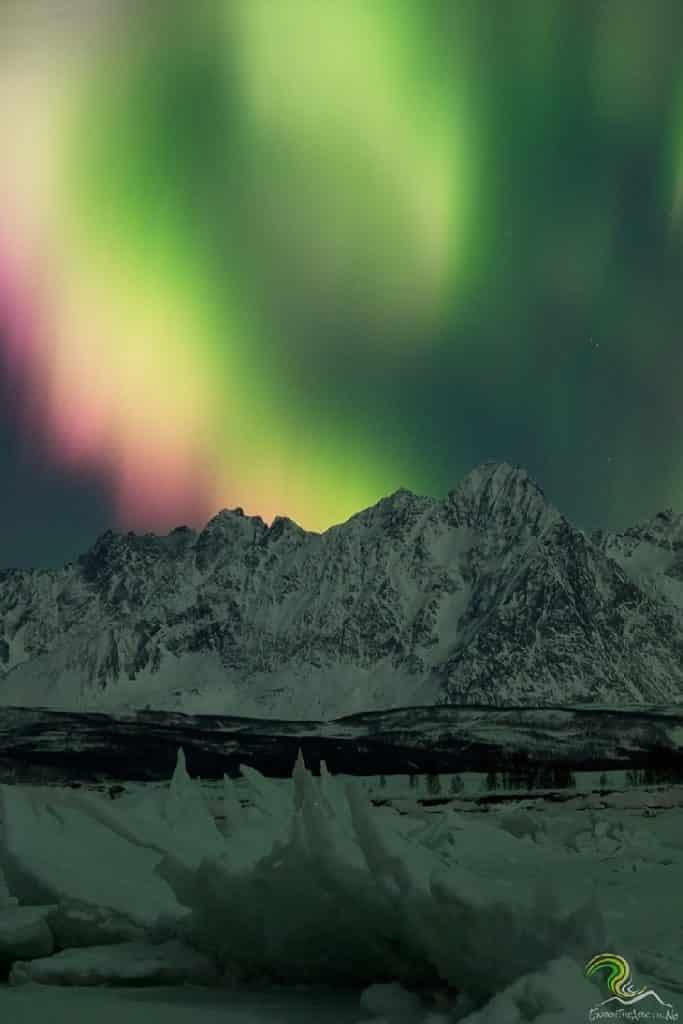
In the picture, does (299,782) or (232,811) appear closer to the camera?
(299,782)

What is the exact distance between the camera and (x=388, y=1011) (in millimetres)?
10930

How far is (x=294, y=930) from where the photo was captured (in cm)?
1280

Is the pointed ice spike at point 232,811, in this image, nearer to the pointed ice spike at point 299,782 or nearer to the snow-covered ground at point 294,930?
the snow-covered ground at point 294,930

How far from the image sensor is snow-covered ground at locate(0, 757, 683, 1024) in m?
10.4

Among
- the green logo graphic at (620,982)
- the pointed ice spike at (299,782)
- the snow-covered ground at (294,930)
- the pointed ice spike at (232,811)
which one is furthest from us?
the pointed ice spike at (232,811)

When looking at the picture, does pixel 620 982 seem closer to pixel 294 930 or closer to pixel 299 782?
pixel 294 930

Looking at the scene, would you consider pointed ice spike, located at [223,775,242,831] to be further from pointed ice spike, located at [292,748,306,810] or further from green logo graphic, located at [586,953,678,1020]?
green logo graphic, located at [586,953,678,1020]

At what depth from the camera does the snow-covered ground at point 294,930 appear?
10367 mm

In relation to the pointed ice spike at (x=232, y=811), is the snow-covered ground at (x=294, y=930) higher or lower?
lower

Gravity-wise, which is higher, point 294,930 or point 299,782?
point 299,782

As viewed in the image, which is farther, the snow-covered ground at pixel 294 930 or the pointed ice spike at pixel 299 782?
the pointed ice spike at pixel 299 782

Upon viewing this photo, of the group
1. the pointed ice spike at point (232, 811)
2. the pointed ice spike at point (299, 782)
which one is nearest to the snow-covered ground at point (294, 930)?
the pointed ice spike at point (299, 782)

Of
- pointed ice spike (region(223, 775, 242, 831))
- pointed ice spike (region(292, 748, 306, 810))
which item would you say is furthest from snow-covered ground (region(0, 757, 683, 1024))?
pointed ice spike (region(223, 775, 242, 831))

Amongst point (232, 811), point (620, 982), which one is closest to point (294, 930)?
point (620, 982)
